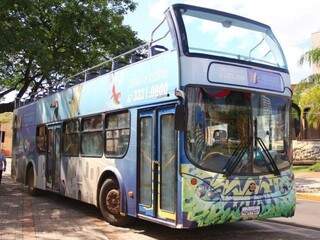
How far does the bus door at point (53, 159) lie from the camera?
48.9ft

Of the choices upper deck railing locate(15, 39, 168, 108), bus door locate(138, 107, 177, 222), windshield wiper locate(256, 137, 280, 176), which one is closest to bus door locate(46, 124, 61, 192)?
upper deck railing locate(15, 39, 168, 108)

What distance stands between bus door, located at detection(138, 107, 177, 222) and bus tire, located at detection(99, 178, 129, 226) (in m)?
1.13

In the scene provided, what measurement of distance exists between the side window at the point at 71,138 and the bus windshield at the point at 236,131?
5.25 meters

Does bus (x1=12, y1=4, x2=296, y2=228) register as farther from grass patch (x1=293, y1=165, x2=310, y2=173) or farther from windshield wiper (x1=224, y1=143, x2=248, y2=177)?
grass patch (x1=293, y1=165, x2=310, y2=173)

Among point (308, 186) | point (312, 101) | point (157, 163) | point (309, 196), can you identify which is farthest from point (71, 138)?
point (312, 101)

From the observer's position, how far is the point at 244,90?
9375 mm

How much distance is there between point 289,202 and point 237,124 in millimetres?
1788

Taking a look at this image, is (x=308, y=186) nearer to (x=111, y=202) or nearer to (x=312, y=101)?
(x=312, y=101)

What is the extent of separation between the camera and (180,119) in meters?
8.60

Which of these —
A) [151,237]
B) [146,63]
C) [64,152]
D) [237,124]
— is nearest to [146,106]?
[146,63]

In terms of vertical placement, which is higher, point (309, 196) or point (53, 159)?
point (53, 159)

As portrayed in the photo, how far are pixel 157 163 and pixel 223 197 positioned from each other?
132 cm

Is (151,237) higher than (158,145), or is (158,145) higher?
(158,145)

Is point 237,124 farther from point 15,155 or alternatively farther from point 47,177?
point 15,155
